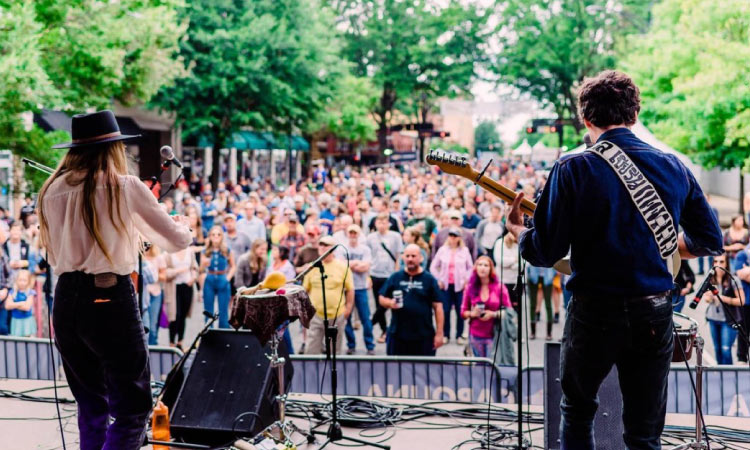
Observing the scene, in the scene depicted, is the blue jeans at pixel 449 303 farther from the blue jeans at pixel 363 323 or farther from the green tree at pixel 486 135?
the green tree at pixel 486 135

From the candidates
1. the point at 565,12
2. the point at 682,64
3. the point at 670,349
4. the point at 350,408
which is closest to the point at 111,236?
the point at 670,349

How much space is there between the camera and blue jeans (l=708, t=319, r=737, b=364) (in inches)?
322

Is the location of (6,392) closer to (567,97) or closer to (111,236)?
(111,236)

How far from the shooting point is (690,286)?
8.64m

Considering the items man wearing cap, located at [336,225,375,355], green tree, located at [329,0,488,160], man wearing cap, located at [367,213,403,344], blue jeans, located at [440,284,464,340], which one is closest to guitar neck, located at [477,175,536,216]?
man wearing cap, located at [336,225,375,355]

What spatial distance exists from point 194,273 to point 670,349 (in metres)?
8.31

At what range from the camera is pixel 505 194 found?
3.84 m

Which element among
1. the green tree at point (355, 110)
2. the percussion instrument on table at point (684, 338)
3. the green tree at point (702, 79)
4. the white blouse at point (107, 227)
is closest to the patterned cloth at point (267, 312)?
the white blouse at point (107, 227)

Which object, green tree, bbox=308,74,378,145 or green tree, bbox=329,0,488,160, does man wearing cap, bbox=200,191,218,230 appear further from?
green tree, bbox=329,0,488,160

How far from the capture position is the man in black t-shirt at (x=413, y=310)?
27.2 feet

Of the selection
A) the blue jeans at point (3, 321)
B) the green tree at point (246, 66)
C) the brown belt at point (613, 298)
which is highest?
the green tree at point (246, 66)

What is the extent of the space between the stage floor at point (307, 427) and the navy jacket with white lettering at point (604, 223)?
248 centimetres

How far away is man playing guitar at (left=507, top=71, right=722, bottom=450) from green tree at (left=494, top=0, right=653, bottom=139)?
3240cm

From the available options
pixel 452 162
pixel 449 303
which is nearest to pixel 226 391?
pixel 452 162
